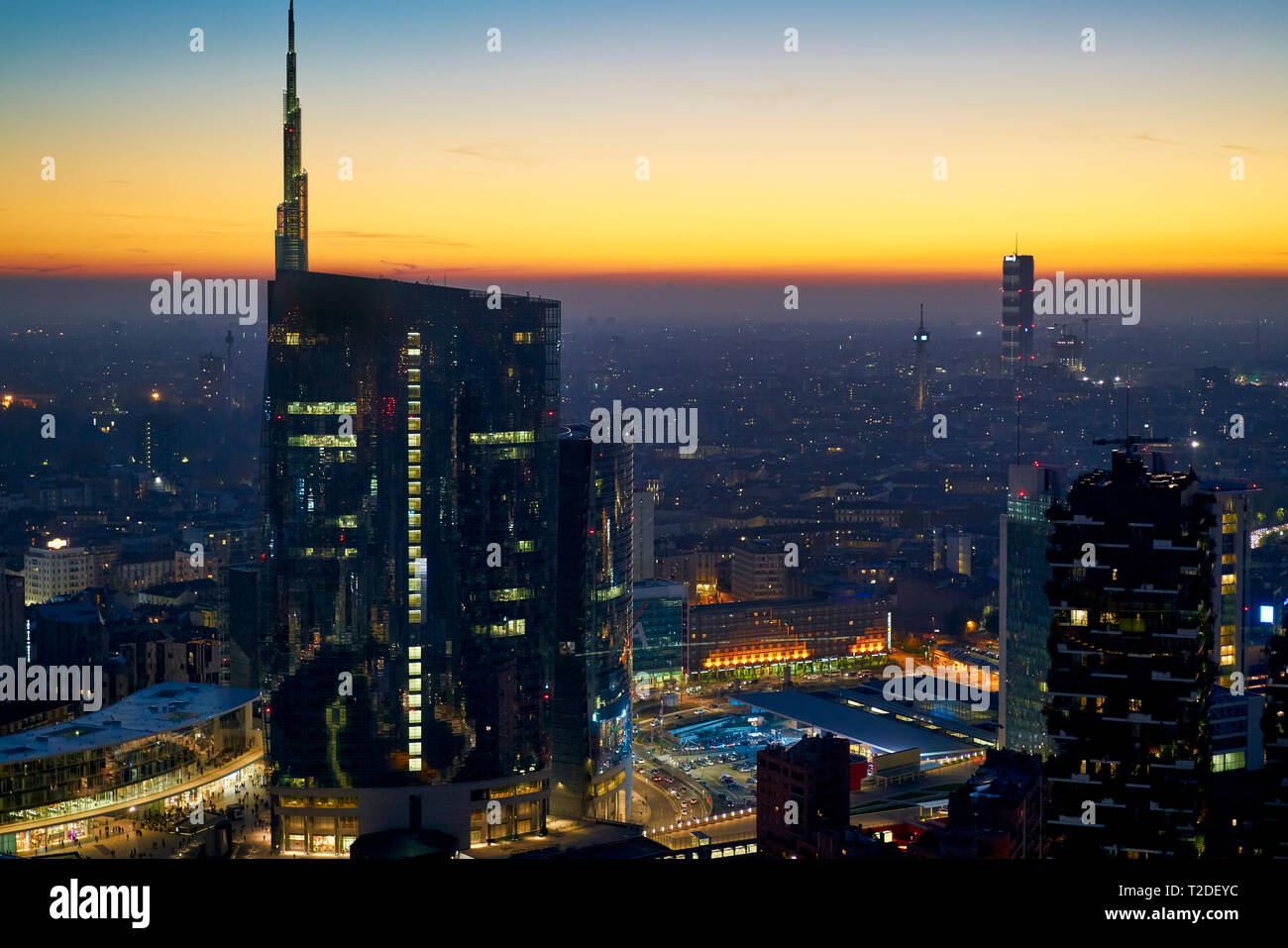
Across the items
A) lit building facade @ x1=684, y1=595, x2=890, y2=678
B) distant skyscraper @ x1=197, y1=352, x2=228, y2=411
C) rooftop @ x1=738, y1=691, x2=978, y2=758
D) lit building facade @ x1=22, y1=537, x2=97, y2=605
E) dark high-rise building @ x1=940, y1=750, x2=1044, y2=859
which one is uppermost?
distant skyscraper @ x1=197, y1=352, x2=228, y2=411

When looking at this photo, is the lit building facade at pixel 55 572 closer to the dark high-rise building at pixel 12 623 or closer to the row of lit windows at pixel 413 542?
the dark high-rise building at pixel 12 623

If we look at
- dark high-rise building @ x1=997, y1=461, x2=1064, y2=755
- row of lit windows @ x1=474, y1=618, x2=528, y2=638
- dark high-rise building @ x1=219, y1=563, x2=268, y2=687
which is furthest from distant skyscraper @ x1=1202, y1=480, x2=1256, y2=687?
dark high-rise building @ x1=219, y1=563, x2=268, y2=687

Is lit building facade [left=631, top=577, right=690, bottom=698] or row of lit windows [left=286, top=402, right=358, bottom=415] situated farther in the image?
lit building facade [left=631, top=577, right=690, bottom=698]

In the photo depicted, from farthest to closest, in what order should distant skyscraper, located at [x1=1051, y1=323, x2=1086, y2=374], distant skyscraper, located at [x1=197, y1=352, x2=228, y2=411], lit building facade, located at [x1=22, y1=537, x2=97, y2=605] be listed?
distant skyscraper, located at [x1=1051, y1=323, x2=1086, y2=374], distant skyscraper, located at [x1=197, y1=352, x2=228, y2=411], lit building facade, located at [x1=22, y1=537, x2=97, y2=605]

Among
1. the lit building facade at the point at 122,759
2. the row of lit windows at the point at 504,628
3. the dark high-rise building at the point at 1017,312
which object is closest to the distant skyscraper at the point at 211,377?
the lit building facade at the point at 122,759

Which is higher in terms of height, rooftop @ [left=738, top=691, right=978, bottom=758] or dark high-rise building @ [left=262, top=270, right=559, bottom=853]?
dark high-rise building @ [left=262, top=270, right=559, bottom=853]

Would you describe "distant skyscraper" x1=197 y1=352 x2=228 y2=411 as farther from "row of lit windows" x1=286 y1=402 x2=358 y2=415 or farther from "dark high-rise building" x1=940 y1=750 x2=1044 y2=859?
"dark high-rise building" x1=940 y1=750 x2=1044 y2=859
